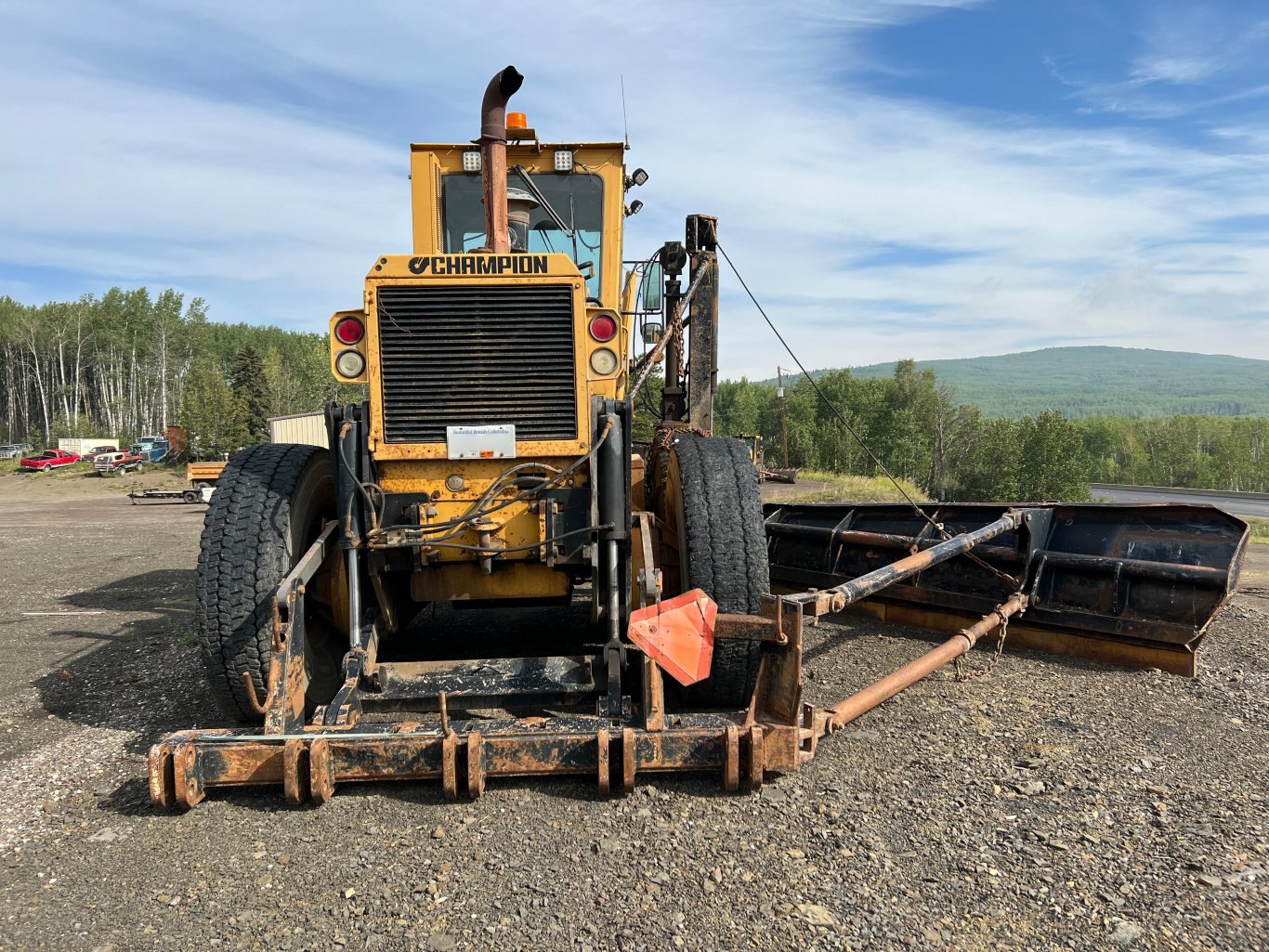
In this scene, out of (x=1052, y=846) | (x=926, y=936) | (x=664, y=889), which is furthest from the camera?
(x=1052, y=846)

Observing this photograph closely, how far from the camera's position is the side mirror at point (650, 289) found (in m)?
5.48

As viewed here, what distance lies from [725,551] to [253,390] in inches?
2139

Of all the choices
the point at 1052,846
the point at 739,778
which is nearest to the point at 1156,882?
the point at 1052,846

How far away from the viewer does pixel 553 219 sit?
17.1ft

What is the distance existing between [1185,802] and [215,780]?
3721 mm

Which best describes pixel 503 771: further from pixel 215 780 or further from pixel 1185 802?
pixel 1185 802

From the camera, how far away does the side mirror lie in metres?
5.48

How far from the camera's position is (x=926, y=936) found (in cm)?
234

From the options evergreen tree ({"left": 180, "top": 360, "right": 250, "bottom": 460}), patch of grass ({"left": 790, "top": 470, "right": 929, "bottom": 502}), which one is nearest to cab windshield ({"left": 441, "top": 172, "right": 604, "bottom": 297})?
patch of grass ({"left": 790, "top": 470, "right": 929, "bottom": 502})

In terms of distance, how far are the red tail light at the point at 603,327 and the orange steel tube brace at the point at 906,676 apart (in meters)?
2.00

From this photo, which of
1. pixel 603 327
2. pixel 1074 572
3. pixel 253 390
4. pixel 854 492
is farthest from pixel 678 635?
pixel 253 390

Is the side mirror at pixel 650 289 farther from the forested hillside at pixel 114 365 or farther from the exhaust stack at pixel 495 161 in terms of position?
the forested hillside at pixel 114 365

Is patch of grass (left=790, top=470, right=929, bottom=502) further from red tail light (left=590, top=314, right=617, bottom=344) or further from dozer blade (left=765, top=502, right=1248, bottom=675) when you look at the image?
red tail light (left=590, top=314, right=617, bottom=344)

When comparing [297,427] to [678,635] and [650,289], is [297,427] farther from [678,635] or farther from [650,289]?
[678,635]
